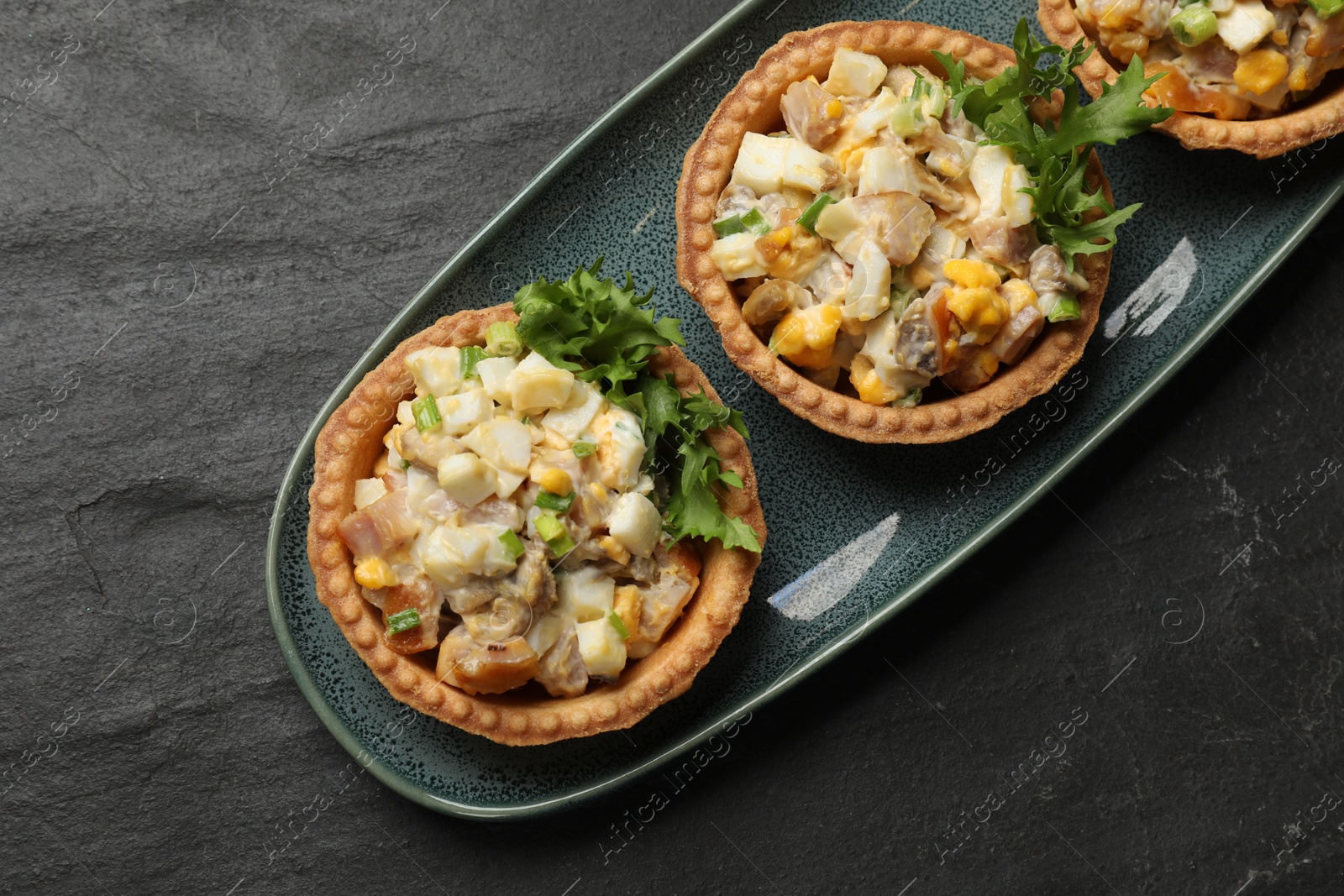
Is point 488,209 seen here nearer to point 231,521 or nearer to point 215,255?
point 215,255

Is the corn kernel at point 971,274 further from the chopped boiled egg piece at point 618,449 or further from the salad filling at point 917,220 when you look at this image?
the chopped boiled egg piece at point 618,449

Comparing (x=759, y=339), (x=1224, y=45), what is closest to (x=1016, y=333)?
(x=759, y=339)

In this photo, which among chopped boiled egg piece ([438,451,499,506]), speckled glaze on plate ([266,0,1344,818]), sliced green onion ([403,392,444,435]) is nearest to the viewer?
chopped boiled egg piece ([438,451,499,506])

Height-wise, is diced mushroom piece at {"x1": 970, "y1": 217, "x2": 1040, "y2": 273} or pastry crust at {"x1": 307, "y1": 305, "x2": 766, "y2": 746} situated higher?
diced mushroom piece at {"x1": 970, "y1": 217, "x2": 1040, "y2": 273}

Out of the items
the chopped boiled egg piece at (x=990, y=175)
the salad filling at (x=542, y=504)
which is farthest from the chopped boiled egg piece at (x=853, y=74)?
the salad filling at (x=542, y=504)

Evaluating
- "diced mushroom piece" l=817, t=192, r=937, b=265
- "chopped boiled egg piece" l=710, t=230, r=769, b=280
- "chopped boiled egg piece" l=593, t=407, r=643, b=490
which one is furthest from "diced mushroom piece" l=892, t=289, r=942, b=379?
"chopped boiled egg piece" l=593, t=407, r=643, b=490

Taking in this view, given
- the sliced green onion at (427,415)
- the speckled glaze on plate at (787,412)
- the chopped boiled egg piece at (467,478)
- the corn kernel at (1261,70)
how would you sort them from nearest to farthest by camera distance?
1. the chopped boiled egg piece at (467,478)
2. the sliced green onion at (427,415)
3. the corn kernel at (1261,70)
4. the speckled glaze on plate at (787,412)

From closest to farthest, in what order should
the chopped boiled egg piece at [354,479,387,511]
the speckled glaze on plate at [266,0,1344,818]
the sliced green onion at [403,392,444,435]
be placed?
the sliced green onion at [403,392,444,435]
the chopped boiled egg piece at [354,479,387,511]
the speckled glaze on plate at [266,0,1344,818]

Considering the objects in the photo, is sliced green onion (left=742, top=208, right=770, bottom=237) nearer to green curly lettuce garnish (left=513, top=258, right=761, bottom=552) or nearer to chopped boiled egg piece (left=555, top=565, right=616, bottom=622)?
green curly lettuce garnish (left=513, top=258, right=761, bottom=552)
